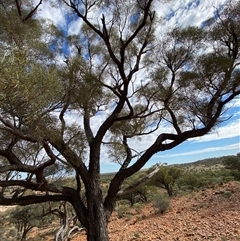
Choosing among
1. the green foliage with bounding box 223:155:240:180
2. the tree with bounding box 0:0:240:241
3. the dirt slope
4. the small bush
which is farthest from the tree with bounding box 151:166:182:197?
the tree with bounding box 0:0:240:241

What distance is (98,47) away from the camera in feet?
22.5

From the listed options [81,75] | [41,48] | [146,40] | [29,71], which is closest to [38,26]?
[41,48]

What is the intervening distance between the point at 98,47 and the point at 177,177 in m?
14.8

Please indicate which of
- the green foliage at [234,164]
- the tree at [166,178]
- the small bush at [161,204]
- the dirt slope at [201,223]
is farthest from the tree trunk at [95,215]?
the green foliage at [234,164]

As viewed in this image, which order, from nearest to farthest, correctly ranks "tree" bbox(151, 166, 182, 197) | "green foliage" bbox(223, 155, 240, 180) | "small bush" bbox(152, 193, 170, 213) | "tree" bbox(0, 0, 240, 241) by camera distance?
1. "tree" bbox(0, 0, 240, 241)
2. "small bush" bbox(152, 193, 170, 213)
3. "green foliage" bbox(223, 155, 240, 180)
4. "tree" bbox(151, 166, 182, 197)

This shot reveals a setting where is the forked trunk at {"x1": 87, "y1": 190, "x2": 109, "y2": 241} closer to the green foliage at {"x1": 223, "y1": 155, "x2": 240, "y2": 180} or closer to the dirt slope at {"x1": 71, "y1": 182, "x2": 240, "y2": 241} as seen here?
the dirt slope at {"x1": 71, "y1": 182, "x2": 240, "y2": 241}

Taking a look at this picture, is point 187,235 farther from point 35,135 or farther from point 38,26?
point 38,26

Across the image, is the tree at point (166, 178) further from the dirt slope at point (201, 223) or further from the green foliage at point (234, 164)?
the dirt slope at point (201, 223)

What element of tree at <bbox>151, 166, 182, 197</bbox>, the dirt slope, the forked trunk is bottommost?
the dirt slope

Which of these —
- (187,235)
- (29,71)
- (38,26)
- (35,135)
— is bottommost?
(187,235)

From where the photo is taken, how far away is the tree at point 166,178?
59.9ft

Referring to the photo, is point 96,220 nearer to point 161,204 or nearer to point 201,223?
point 201,223

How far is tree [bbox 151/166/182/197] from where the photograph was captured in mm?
18266

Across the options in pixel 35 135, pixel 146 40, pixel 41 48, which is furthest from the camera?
pixel 146 40
